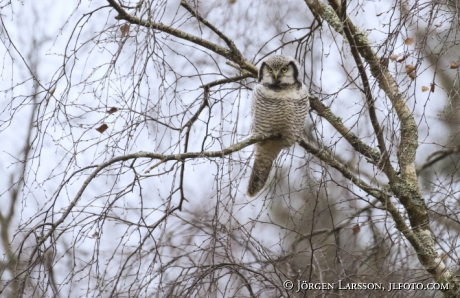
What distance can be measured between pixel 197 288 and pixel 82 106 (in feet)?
4.32

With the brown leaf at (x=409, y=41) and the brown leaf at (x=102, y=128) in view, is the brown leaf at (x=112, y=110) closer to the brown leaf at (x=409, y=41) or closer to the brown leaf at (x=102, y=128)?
the brown leaf at (x=102, y=128)

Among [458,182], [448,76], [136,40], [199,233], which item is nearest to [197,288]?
[199,233]

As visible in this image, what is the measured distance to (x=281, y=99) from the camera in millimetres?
4855

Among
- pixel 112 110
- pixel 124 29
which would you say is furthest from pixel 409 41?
pixel 112 110

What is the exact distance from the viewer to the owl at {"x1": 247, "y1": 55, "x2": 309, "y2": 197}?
4.83m

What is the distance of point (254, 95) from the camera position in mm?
4957

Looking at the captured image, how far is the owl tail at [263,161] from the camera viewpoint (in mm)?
5188

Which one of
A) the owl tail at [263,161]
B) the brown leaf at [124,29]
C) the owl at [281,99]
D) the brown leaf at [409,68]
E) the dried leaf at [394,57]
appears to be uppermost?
the owl at [281,99]

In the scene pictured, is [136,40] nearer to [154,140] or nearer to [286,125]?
[154,140]

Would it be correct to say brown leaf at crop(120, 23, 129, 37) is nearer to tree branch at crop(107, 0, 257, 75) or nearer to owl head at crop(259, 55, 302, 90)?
tree branch at crop(107, 0, 257, 75)

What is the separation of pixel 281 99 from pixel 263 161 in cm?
68

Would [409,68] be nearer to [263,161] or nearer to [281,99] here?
[281,99]

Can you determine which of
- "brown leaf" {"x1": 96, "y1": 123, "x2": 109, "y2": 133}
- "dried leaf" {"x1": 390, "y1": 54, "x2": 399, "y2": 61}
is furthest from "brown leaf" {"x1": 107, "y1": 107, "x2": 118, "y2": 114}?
"dried leaf" {"x1": 390, "y1": 54, "x2": 399, "y2": 61}

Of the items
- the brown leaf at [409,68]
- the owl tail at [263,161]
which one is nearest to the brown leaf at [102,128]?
the brown leaf at [409,68]
